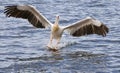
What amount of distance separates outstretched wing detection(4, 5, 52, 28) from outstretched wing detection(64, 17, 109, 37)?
2.97 ft

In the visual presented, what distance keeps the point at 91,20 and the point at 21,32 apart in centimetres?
358

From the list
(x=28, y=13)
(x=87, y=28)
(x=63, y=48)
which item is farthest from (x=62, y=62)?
(x=28, y=13)

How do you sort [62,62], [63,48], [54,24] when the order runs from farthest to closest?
[63,48], [54,24], [62,62]

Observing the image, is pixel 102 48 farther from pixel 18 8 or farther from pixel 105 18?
pixel 105 18

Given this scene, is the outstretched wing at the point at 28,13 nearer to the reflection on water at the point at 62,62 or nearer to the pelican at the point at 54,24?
the pelican at the point at 54,24

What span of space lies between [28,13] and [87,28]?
78.9 inches

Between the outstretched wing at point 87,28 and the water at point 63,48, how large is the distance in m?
0.52

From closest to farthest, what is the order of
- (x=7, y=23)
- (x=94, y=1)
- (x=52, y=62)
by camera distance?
1. (x=52, y=62)
2. (x=7, y=23)
3. (x=94, y=1)

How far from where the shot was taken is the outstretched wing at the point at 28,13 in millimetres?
18000

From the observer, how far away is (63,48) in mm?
18359

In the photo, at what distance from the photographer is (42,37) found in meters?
19.4

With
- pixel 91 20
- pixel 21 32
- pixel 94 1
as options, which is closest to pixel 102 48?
pixel 91 20

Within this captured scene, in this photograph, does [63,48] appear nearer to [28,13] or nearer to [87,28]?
[87,28]

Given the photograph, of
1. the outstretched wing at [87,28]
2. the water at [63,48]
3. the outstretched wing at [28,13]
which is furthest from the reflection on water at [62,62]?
the outstretched wing at [28,13]
